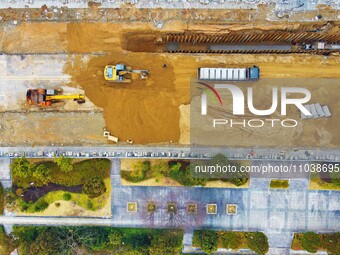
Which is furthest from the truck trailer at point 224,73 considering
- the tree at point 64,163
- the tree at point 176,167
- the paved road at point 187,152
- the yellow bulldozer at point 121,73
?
the tree at point 64,163

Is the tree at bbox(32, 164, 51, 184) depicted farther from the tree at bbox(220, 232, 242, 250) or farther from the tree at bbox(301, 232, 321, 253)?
the tree at bbox(301, 232, 321, 253)

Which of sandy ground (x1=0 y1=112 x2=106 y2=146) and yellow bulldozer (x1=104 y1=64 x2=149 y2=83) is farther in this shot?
sandy ground (x1=0 y1=112 x2=106 y2=146)

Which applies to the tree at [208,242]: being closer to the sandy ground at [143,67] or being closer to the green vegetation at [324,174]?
the sandy ground at [143,67]

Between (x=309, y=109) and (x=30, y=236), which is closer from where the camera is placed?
(x=309, y=109)

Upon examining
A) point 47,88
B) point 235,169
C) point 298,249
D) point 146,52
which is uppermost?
point 146,52

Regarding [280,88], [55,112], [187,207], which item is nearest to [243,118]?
[280,88]

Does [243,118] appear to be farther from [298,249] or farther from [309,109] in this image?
[298,249]

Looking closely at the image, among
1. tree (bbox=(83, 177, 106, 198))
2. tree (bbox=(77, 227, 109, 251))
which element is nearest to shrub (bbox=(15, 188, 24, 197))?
tree (bbox=(83, 177, 106, 198))
